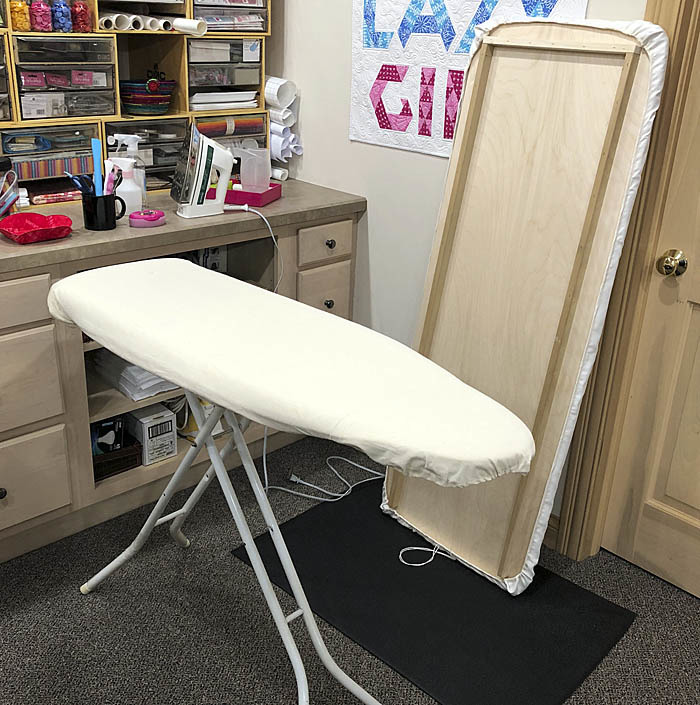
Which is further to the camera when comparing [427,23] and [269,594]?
[427,23]

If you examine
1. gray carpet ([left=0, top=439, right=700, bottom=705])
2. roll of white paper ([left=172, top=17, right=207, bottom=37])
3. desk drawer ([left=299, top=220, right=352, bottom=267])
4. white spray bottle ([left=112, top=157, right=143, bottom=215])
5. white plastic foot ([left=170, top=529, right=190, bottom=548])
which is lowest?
gray carpet ([left=0, top=439, right=700, bottom=705])

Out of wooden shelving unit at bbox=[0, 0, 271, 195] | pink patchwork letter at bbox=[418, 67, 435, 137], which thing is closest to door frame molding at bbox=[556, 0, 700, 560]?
pink patchwork letter at bbox=[418, 67, 435, 137]

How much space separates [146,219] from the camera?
94.0 inches

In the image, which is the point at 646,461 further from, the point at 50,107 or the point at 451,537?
the point at 50,107

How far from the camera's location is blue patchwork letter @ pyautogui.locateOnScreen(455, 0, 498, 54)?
7.57ft

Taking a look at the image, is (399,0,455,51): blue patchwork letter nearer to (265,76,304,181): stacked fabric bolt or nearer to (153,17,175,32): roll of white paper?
(265,76,304,181): stacked fabric bolt

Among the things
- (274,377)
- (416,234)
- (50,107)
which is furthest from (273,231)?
(274,377)

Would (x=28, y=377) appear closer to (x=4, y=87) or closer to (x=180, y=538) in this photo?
(x=180, y=538)

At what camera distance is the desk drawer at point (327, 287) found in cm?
284

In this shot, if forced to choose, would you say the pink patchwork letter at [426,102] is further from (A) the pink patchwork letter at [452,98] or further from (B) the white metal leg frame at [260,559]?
(B) the white metal leg frame at [260,559]

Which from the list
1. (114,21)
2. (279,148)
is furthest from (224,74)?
(114,21)

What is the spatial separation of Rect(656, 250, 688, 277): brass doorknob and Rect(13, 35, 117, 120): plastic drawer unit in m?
1.79

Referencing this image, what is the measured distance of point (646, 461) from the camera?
236 cm

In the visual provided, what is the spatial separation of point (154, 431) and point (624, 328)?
1.49 m
